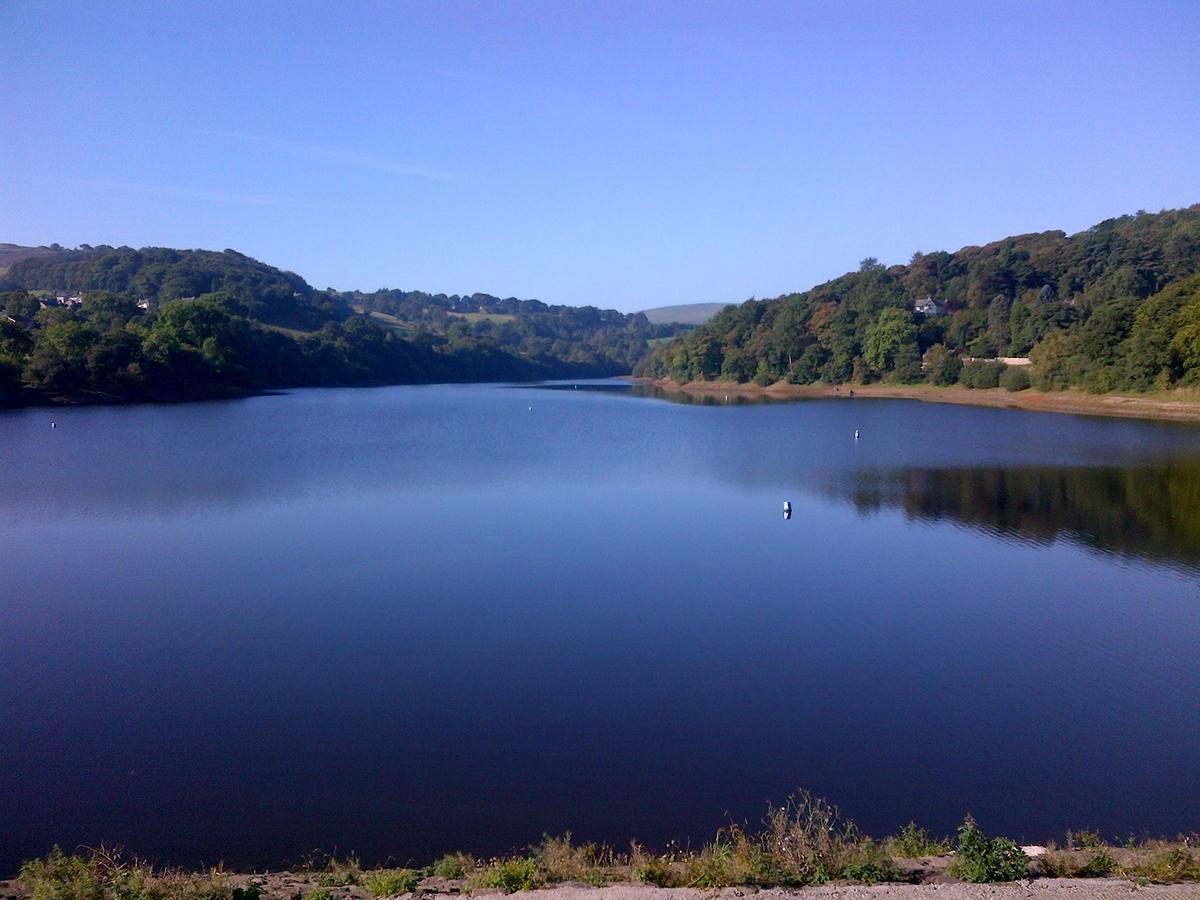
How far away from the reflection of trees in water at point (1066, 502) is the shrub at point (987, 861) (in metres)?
12.9

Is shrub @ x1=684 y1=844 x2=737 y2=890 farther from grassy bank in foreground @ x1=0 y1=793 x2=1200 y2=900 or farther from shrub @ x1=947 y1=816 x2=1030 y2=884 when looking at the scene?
shrub @ x1=947 y1=816 x2=1030 y2=884

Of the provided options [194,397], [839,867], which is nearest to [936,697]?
[839,867]

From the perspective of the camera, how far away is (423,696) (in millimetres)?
9523

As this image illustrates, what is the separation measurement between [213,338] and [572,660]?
65.6 metres

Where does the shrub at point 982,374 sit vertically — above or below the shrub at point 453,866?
Result: above

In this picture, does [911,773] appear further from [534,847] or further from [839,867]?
[534,847]

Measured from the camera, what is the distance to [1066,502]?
21.9 meters

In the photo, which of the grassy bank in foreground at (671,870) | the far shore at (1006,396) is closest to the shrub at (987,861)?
the grassy bank in foreground at (671,870)

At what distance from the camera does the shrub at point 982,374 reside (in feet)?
206

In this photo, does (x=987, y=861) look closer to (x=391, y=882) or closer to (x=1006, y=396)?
(x=391, y=882)

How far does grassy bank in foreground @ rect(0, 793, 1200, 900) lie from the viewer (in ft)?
18.0

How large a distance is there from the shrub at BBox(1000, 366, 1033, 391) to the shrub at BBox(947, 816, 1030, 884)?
58928mm

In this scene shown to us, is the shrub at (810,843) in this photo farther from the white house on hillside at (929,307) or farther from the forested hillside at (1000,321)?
the white house on hillside at (929,307)

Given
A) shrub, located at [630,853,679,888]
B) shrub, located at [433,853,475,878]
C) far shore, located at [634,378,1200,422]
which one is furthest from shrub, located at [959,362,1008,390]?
shrub, located at [433,853,475,878]
